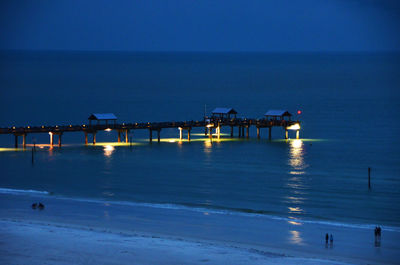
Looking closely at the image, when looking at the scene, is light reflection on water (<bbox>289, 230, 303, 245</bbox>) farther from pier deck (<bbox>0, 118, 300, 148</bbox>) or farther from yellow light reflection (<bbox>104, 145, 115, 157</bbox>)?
pier deck (<bbox>0, 118, 300, 148</bbox>)

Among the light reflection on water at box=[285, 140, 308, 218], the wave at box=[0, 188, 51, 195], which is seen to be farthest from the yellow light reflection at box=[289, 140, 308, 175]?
the wave at box=[0, 188, 51, 195]

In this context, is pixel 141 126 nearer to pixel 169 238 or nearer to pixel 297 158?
pixel 297 158

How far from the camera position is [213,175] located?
59.8 meters

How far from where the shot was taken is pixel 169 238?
3547 cm

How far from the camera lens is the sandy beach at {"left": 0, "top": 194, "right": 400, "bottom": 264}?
3100 cm

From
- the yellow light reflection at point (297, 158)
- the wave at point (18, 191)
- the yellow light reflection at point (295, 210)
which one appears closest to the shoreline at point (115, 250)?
the yellow light reflection at point (295, 210)

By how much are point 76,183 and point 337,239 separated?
2645 centimetres

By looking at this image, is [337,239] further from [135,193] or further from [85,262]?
[135,193]

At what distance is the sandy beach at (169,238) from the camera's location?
102 feet

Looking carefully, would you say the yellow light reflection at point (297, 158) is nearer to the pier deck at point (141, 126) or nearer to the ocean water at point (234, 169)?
the ocean water at point (234, 169)

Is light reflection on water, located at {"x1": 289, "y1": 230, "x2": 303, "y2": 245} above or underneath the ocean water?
underneath

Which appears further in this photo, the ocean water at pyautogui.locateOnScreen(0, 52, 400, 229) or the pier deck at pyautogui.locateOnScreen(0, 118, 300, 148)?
the pier deck at pyautogui.locateOnScreen(0, 118, 300, 148)

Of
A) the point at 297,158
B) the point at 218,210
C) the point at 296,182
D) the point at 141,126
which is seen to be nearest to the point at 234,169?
the point at 296,182

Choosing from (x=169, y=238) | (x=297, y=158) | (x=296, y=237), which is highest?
(x=297, y=158)
